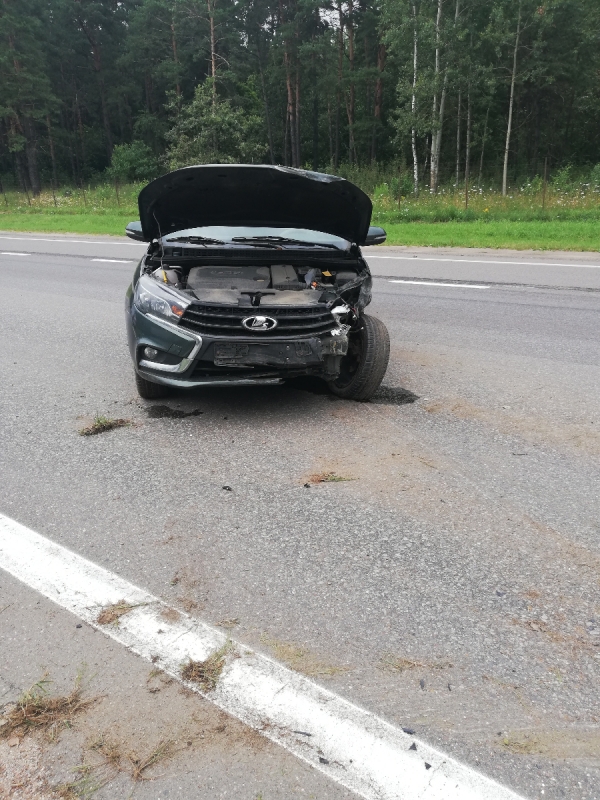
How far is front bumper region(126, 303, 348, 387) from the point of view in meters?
4.29

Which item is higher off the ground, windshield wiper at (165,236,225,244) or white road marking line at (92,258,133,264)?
windshield wiper at (165,236,225,244)

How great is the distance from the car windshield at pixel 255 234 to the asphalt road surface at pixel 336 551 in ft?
4.14

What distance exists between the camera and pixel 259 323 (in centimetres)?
430

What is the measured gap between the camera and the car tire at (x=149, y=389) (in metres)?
4.86

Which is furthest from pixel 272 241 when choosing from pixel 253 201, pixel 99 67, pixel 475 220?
pixel 99 67

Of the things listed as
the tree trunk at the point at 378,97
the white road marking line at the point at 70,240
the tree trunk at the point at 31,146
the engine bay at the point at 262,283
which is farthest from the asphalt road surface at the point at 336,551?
the tree trunk at the point at 31,146

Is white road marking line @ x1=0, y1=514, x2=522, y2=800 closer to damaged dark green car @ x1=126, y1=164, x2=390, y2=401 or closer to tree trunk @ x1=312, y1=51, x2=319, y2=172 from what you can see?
damaged dark green car @ x1=126, y1=164, x2=390, y2=401

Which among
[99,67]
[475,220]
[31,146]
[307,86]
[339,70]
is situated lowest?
[475,220]

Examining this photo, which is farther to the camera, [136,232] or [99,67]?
[99,67]

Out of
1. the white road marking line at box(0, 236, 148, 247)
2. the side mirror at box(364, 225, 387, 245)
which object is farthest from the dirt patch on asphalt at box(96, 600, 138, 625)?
the white road marking line at box(0, 236, 148, 247)

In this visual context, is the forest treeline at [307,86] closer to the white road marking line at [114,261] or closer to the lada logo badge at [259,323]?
the white road marking line at [114,261]

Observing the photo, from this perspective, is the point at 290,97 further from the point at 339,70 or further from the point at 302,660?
the point at 302,660

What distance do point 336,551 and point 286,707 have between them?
0.95 metres

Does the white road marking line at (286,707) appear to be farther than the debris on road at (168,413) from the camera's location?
No
